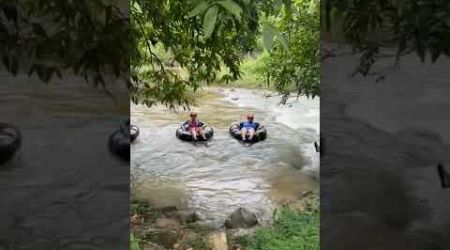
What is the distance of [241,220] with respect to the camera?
12.5ft

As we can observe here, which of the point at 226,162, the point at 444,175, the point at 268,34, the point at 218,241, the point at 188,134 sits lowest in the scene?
the point at 218,241

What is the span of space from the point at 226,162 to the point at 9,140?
4.05 metres

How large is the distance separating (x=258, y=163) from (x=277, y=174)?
0.98 feet

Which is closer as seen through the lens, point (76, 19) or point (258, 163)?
point (76, 19)

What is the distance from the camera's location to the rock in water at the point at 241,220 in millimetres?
3777

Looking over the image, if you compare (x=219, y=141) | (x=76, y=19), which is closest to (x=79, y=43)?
(x=76, y=19)

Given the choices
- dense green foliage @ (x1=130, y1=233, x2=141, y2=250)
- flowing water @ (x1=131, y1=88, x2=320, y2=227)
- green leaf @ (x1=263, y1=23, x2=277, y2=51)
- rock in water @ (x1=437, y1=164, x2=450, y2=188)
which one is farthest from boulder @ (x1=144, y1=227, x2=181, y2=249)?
green leaf @ (x1=263, y1=23, x2=277, y2=51)

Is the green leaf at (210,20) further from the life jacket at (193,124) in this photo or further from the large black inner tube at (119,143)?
the life jacket at (193,124)

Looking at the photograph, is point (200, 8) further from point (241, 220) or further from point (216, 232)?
point (241, 220)

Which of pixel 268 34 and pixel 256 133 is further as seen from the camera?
pixel 256 133

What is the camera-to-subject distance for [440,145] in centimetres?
132

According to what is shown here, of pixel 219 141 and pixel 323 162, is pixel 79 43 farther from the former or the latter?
pixel 219 141

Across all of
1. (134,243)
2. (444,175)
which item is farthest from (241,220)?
(444,175)

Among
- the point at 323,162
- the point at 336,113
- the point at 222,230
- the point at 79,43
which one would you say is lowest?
the point at 222,230
